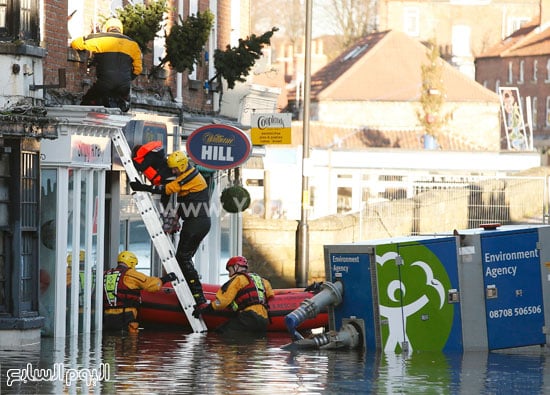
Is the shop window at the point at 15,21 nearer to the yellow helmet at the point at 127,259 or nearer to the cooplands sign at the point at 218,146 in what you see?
the yellow helmet at the point at 127,259

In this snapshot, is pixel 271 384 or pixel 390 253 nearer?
pixel 271 384

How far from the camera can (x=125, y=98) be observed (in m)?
22.6

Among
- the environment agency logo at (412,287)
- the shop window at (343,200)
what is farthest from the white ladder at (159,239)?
the shop window at (343,200)

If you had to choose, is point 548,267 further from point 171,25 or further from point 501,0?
point 501,0

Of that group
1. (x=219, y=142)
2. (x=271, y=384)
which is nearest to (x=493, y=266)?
(x=271, y=384)

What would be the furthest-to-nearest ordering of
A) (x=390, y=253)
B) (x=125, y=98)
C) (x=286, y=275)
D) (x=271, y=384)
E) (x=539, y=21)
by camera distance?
(x=539, y=21) → (x=286, y=275) → (x=125, y=98) → (x=390, y=253) → (x=271, y=384)

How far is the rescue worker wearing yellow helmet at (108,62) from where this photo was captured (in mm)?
22156

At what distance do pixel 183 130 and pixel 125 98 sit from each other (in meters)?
4.89

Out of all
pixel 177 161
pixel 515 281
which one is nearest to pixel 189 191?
pixel 177 161

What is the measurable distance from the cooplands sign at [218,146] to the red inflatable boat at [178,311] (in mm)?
2487

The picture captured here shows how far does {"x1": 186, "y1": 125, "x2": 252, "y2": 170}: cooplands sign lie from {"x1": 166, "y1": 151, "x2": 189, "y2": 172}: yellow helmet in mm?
2331

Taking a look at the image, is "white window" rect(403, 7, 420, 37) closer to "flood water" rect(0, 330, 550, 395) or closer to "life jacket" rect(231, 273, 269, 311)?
"life jacket" rect(231, 273, 269, 311)

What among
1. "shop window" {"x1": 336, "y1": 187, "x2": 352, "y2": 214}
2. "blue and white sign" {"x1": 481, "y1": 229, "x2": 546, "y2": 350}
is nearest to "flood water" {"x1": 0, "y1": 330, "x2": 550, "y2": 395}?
"blue and white sign" {"x1": 481, "y1": 229, "x2": 546, "y2": 350}

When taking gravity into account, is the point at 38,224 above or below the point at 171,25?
below
